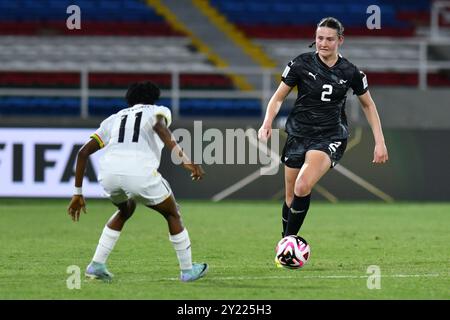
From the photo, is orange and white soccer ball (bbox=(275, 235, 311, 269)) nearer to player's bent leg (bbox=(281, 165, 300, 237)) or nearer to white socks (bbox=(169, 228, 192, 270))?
player's bent leg (bbox=(281, 165, 300, 237))

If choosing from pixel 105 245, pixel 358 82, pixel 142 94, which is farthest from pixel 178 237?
pixel 358 82

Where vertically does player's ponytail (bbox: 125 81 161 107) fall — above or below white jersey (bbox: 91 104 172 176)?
above

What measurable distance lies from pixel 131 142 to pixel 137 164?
0.18m

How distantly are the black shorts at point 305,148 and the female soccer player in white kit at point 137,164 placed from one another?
1.64m

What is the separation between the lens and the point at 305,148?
31.7 ft

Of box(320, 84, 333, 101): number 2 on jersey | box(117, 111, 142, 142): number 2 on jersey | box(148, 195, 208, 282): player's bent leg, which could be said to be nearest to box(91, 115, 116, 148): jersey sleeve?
box(117, 111, 142, 142): number 2 on jersey

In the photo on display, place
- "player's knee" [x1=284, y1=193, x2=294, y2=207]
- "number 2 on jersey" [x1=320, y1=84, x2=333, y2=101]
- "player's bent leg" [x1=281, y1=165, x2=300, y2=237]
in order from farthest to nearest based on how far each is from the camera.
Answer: "player's knee" [x1=284, y1=193, x2=294, y2=207] < "player's bent leg" [x1=281, y1=165, x2=300, y2=237] < "number 2 on jersey" [x1=320, y1=84, x2=333, y2=101]

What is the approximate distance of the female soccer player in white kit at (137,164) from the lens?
8234 millimetres

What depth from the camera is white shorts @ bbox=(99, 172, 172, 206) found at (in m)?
8.23

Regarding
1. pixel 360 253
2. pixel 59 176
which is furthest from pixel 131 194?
pixel 59 176

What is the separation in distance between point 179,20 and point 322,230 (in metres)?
14.1

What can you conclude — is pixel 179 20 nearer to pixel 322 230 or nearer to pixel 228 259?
pixel 322 230

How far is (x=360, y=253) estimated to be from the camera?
35.7 feet

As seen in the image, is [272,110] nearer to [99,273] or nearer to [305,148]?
[305,148]
